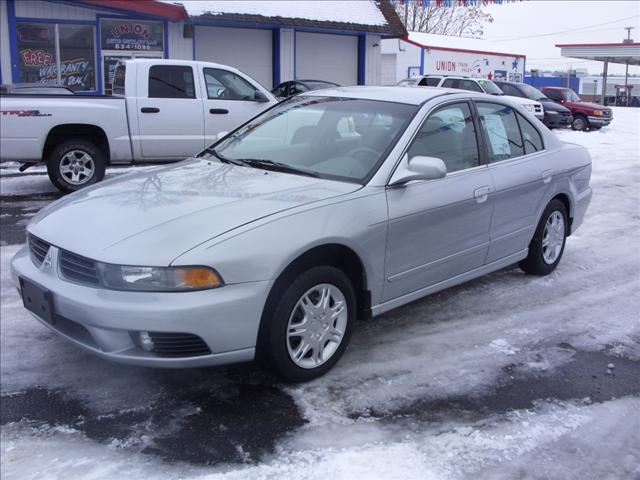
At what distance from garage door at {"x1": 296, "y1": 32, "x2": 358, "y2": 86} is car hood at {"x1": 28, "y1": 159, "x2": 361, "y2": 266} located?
18.8 metres

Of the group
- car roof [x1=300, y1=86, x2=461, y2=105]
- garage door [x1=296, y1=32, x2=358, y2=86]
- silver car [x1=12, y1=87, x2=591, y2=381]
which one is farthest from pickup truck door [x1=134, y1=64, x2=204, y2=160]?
garage door [x1=296, y1=32, x2=358, y2=86]

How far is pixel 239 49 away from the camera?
2117 cm

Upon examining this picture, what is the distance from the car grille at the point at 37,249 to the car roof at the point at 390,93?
92.5 inches

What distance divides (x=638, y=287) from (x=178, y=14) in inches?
598

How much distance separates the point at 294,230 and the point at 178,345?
2.71 ft

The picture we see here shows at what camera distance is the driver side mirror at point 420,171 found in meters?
4.14

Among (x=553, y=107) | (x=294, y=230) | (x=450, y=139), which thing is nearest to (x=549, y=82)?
(x=553, y=107)

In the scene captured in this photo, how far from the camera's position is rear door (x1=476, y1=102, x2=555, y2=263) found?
16.8ft

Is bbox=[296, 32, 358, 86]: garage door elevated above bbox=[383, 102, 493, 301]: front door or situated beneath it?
elevated above

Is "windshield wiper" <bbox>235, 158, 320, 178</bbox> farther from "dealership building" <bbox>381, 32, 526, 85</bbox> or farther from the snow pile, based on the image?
"dealership building" <bbox>381, 32, 526, 85</bbox>

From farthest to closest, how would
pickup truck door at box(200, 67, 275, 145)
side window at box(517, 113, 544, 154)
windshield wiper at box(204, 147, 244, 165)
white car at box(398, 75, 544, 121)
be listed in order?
white car at box(398, 75, 544, 121) < pickup truck door at box(200, 67, 275, 145) < side window at box(517, 113, 544, 154) < windshield wiper at box(204, 147, 244, 165)

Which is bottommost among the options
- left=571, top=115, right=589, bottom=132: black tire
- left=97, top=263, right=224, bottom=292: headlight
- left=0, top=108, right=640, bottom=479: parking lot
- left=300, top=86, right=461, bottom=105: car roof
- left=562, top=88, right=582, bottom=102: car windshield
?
left=0, top=108, right=640, bottom=479: parking lot

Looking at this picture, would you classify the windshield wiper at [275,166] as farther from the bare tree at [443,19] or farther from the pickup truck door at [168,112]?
the bare tree at [443,19]

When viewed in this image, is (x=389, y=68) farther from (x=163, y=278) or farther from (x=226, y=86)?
(x=163, y=278)
